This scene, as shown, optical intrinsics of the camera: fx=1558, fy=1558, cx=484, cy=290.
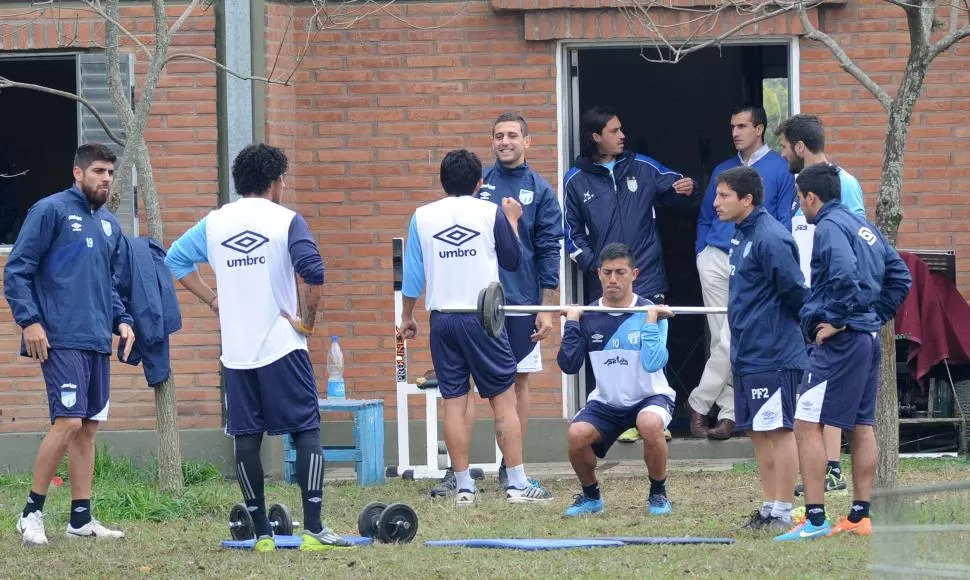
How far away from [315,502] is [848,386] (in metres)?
2.62

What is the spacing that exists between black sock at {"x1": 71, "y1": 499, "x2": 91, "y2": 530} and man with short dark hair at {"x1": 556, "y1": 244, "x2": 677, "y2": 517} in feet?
8.50

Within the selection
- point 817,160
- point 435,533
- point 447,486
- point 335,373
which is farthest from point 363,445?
point 817,160

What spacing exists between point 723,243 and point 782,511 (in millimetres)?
3279

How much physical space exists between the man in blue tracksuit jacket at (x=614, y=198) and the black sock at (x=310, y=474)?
3.44 m

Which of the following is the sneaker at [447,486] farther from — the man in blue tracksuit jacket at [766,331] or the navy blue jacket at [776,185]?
the navy blue jacket at [776,185]

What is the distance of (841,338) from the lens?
7.50 meters

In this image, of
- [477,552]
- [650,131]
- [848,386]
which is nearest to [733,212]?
[848,386]

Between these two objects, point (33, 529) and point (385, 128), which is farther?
point (385, 128)

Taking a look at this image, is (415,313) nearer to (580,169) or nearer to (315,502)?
(580,169)

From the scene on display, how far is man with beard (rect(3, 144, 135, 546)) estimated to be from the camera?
8031 mm

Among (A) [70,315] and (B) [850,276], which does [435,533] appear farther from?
(B) [850,276]

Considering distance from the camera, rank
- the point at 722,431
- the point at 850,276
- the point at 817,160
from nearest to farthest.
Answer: the point at 850,276
the point at 817,160
the point at 722,431

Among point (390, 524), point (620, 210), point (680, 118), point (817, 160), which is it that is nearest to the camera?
point (390, 524)

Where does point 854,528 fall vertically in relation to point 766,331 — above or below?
below
